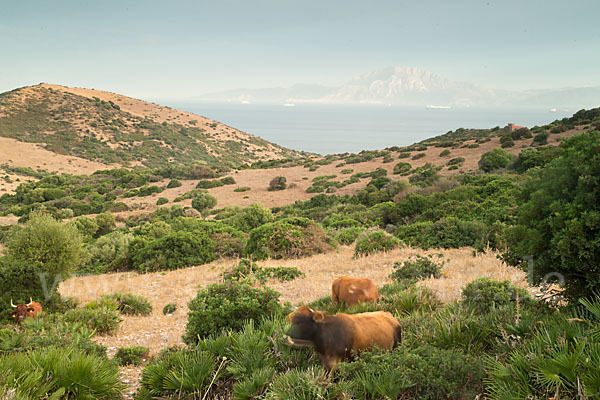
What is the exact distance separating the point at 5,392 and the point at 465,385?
3998 millimetres

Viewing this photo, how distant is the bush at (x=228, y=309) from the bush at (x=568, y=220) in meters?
3.47

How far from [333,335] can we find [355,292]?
7.58ft

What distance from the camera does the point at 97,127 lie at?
86562 millimetres

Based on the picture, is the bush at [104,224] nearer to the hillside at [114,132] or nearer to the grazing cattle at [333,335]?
the grazing cattle at [333,335]

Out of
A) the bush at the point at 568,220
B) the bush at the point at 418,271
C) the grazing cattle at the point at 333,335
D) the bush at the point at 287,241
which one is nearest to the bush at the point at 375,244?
the bush at the point at 287,241

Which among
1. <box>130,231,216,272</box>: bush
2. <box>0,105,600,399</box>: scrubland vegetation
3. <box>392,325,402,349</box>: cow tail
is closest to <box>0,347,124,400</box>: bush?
<box>0,105,600,399</box>: scrubland vegetation

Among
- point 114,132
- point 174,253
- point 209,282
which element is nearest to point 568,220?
point 209,282

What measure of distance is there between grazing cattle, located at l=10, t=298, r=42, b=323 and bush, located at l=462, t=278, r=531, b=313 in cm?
762

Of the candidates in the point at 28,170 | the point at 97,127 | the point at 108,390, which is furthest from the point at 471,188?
the point at 97,127

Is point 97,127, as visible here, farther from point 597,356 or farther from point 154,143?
point 597,356

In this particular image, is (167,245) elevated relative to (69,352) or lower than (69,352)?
lower

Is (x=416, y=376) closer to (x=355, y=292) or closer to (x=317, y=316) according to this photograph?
(x=317, y=316)

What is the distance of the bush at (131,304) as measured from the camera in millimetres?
8672

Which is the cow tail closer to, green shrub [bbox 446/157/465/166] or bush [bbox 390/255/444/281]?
bush [bbox 390/255/444/281]
